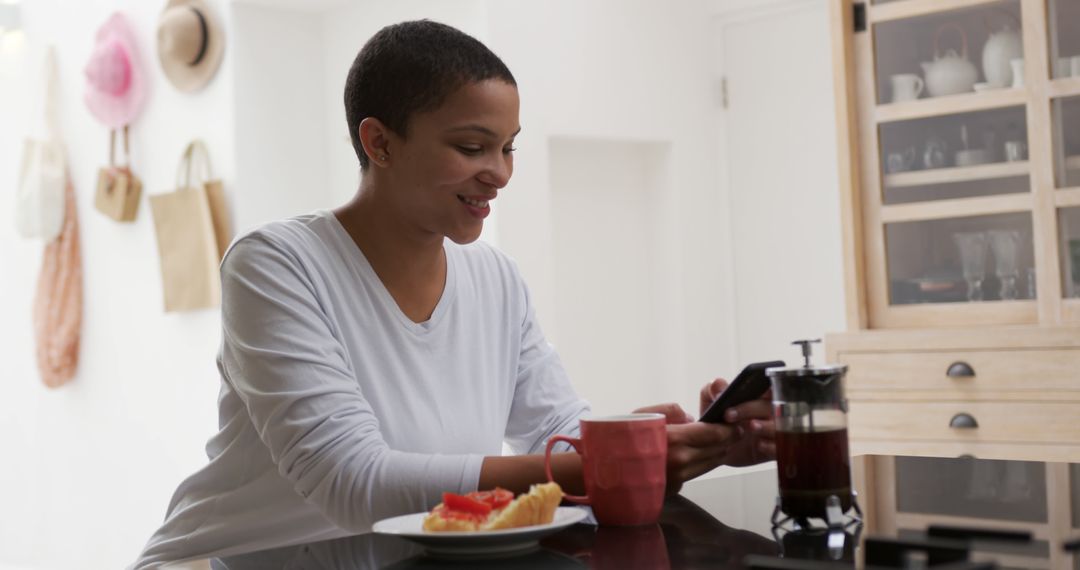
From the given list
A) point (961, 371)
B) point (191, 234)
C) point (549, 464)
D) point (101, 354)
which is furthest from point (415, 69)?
point (101, 354)

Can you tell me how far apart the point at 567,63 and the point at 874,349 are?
4.79 feet

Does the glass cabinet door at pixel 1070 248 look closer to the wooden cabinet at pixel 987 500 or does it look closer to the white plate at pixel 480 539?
the wooden cabinet at pixel 987 500

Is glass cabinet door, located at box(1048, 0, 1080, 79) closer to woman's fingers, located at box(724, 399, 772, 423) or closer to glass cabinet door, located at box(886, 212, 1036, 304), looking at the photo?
glass cabinet door, located at box(886, 212, 1036, 304)

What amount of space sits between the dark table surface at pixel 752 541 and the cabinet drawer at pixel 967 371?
6.21ft

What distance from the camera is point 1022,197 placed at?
3283 millimetres

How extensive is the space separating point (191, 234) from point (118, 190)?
455 mm

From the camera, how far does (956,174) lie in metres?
3.47

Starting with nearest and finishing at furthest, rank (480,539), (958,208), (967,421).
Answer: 1. (480,539)
2. (967,421)
3. (958,208)

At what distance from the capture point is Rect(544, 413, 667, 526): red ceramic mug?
113 cm

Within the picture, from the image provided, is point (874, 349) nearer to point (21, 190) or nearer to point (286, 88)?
point (286, 88)

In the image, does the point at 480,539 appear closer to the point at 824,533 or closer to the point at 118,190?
the point at 824,533

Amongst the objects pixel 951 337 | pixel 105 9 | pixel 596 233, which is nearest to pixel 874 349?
pixel 951 337

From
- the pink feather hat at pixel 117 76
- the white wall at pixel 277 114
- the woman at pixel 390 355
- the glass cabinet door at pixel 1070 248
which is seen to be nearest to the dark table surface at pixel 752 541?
the woman at pixel 390 355

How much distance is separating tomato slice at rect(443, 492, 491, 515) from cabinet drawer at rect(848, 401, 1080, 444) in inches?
96.8
